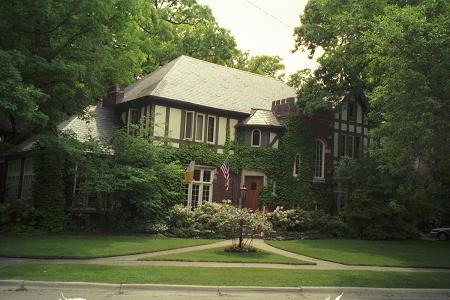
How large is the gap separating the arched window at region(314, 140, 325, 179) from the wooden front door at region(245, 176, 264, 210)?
479 cm

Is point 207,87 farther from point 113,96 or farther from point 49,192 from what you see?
point 49,192

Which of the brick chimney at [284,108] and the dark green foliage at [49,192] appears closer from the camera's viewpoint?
the dark green foliage at [49,192]

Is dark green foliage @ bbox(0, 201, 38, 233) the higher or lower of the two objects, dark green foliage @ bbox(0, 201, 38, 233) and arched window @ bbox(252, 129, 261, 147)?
the lower

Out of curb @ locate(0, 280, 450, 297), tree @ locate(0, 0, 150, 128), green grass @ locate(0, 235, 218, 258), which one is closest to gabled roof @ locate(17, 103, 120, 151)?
tree @ locate(0, 0, 150, 128)

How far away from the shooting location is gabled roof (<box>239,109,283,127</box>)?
27375mm

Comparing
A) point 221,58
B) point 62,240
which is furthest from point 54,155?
point 221,58

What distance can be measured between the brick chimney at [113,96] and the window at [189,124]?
16.2ft

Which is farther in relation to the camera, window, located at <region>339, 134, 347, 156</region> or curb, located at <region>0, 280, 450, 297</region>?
window, located at <region>339, 134, 347, 156</region>

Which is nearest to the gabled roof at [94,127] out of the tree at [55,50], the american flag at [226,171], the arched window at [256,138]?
the tree at [55,50]

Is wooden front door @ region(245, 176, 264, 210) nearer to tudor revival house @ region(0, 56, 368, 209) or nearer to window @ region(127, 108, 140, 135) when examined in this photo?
tudor revival house @ region(0, 56, 368, 209)

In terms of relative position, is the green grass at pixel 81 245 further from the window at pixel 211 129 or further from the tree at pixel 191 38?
the tree at pixel 191 38

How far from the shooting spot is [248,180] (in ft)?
90.2

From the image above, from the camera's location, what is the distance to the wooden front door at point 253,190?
27.3 meters

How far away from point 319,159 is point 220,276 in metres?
20.1
